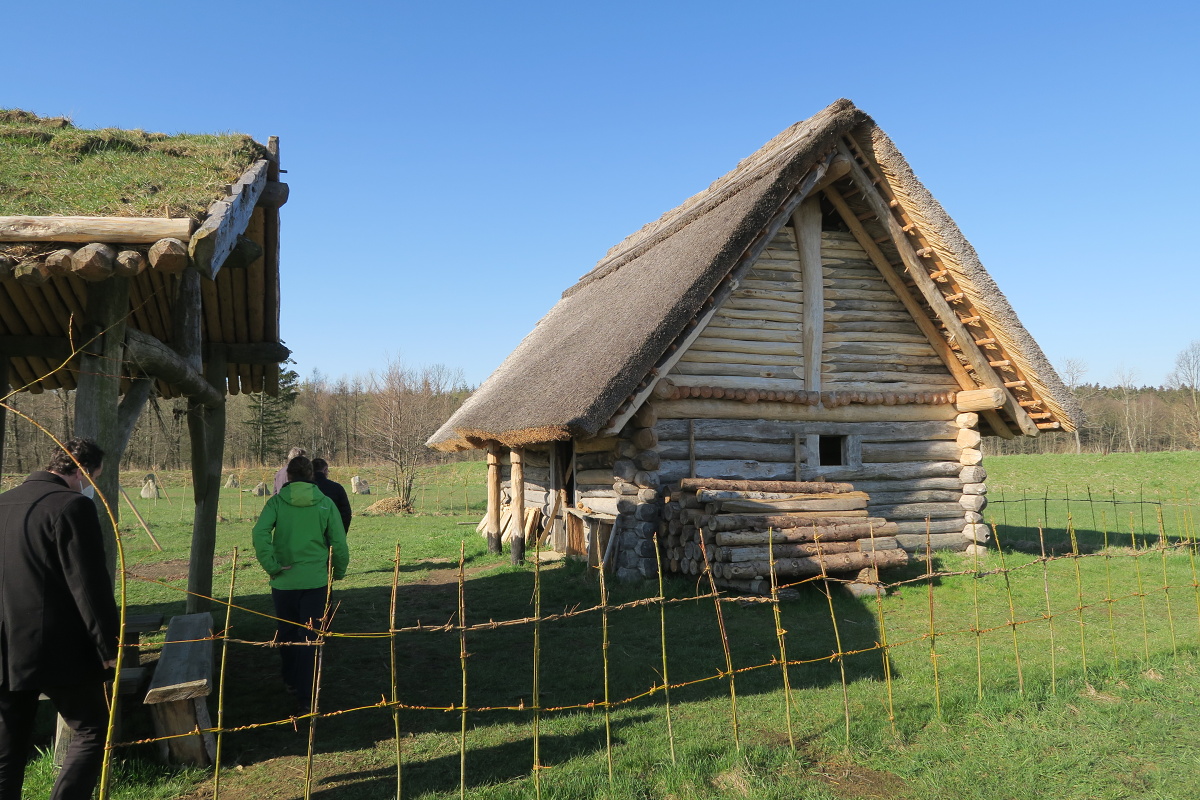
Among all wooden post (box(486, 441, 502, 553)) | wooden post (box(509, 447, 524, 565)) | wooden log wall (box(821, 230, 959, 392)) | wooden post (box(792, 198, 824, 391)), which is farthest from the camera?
wooden post (box(486, 441, 502, 553))

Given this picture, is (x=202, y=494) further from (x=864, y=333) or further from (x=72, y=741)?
(x=864, y=333)

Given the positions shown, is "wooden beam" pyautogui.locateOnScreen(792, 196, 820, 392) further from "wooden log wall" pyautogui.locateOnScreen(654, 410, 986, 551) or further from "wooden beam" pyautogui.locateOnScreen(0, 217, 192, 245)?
"wooden beam" pyautogui.locateOnScreen(0, 217, 192, 245)

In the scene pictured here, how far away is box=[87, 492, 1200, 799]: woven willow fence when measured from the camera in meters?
4.44

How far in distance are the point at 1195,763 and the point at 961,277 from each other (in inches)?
266

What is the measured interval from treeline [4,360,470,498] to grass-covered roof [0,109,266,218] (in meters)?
1.65

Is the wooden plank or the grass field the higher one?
the wooden plank

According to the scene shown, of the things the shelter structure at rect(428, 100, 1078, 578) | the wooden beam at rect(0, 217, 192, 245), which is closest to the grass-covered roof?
the wooden beam at rect(0, 217, 192, 245)

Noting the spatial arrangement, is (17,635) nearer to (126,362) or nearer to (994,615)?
(126,362)

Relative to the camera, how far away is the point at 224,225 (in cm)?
471

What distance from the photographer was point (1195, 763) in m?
4.51

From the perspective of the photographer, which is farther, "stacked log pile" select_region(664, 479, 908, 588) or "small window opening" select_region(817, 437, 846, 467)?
"small window opening" select_region(817, 437, 846, 467)

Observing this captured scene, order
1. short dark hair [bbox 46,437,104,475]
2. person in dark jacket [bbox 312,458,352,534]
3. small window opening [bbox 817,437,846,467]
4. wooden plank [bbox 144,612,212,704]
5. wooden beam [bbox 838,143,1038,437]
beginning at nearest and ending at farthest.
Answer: short dark hair [bbox 46,437,104,475] < wooden plank [bbox 144,612,212,704] < person in dark jacket [bbox 312,458,352,534] < wooden beam [bbox 838,143,1038,437] < small window opening [bbox 817,437,846,467]

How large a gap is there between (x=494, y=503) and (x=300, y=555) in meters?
9.39

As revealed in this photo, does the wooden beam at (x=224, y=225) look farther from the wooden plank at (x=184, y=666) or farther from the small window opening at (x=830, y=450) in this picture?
A: the small window opening at (x=830, y=450)
